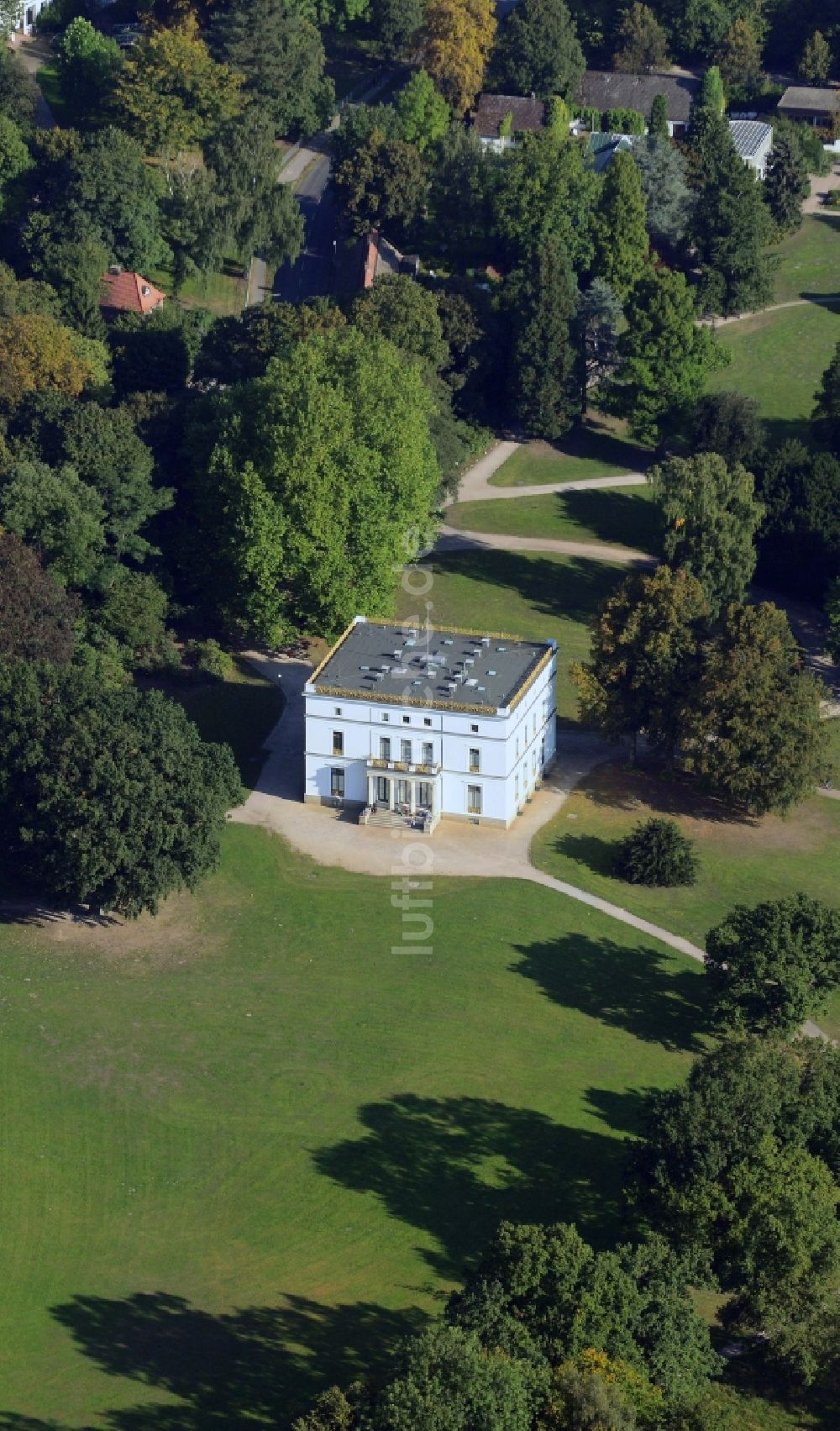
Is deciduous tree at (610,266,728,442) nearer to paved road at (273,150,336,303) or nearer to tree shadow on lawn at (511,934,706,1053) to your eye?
paved road at (273,150,336,303)

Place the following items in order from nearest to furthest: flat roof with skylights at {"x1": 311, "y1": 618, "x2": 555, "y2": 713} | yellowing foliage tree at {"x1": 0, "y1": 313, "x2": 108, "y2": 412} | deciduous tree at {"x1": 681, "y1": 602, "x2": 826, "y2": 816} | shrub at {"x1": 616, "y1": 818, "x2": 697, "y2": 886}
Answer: shrub at {"x1": 616, "y1": 818, "x2": 697, "y2": 886}, flat roof with skylights at {"x1": 311, "y1": 618, "x2": 555, "y2": 713}, deciduous tree at {"x1": 681, "y1": 602, "x2": 826, "y2": 816}, yellowing foliage tree at {"x1": 0, "y1": 313, "x2": 108, "y2": 412}

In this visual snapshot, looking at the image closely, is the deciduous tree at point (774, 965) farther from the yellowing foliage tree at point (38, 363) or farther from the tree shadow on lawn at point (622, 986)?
the yellowing foliage tree at point (38, 363)

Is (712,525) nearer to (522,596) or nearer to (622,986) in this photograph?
(522,596)

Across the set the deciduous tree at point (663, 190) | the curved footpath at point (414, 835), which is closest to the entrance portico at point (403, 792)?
the curved footpath at point (414, 835)

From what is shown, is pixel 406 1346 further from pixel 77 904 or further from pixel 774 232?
pixel 774 232

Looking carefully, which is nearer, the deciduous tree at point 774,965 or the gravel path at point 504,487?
the deciduous tree at point 774,965

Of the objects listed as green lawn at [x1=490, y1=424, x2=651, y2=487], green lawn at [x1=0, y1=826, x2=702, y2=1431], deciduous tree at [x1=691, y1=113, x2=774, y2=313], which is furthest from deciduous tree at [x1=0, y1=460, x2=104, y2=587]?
deciduous tree at [x1=691, y1=113, x2=774, y2=313]

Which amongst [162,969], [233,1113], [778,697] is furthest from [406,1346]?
[778,697]
